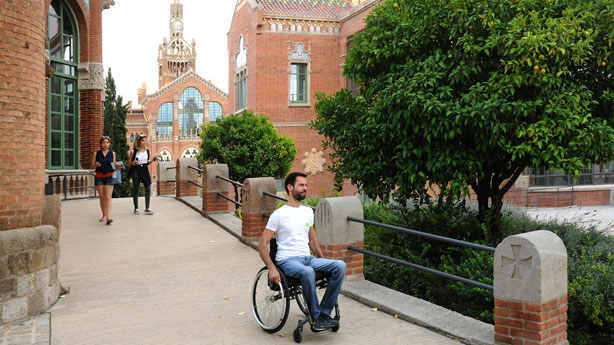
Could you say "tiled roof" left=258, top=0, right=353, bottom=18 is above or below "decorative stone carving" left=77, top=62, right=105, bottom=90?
above

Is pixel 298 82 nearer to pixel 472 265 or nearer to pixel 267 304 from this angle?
pixel 472 265

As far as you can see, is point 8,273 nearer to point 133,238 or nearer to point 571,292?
point 133,238

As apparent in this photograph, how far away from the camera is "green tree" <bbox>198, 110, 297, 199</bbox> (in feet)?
70.6

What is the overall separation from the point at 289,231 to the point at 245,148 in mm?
16260

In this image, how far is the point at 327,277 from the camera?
210 inches

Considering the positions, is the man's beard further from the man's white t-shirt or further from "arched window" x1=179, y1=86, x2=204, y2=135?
"arched window" x1=179, y1=86, x2=204, y2=135

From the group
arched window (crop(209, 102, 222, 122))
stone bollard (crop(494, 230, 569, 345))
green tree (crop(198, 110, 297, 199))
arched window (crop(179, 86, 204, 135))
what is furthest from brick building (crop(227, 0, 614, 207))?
arched window (crop(209, 102, 222, 122))

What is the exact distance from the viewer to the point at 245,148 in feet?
70.2

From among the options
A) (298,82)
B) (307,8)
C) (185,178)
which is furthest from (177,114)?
(185,178)

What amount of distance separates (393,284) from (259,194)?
10.1 ft

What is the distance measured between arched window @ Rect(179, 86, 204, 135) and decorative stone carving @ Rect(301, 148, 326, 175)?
54886 mm

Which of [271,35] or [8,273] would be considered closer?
[8,273]

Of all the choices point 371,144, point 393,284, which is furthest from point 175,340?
point 371,144

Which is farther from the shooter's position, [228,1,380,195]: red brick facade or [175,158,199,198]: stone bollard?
[228,1,380,195]: red brick facade
